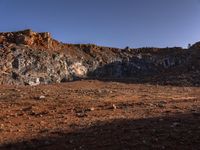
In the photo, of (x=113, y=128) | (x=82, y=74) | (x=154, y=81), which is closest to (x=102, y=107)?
(x=113, y=128)

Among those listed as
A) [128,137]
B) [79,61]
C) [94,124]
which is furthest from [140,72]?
[128,137]

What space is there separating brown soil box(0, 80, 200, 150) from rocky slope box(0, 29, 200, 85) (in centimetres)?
1113

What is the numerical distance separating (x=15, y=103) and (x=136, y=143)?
9214mm

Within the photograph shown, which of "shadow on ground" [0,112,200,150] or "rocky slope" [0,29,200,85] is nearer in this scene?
"shadow on ground" [0,112,200,150]

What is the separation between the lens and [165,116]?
13.6 metres

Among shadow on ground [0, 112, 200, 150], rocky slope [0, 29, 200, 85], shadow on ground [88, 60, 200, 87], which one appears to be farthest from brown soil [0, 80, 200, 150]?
shadow on ground [88, 60, 200, 87]

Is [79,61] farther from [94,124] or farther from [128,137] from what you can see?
[128,137]

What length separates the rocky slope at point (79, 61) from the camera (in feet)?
101

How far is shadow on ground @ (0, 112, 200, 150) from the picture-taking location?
977cm

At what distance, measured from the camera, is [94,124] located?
12758 mm

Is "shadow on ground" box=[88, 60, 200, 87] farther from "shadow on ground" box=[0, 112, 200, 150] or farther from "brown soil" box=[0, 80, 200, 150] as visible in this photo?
"shadow on ground" box=[0, 112, 200, 150]

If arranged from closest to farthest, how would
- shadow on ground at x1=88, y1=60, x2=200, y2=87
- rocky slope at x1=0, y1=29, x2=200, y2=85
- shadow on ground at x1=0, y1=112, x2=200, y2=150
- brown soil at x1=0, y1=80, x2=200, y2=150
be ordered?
shadow on ground at x1=0, y1=112, x2=200, y2=150
brown soil at x1=0, y1=80, x2=200, y2=150
rocky slope at x1=0, y1=29, x2=200, y2=85
shadow on ground at x1=88, y1=60, x2=200, y2=87

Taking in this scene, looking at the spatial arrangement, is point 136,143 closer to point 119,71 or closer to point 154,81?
point 154,81

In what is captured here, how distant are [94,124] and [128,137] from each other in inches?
94.6
